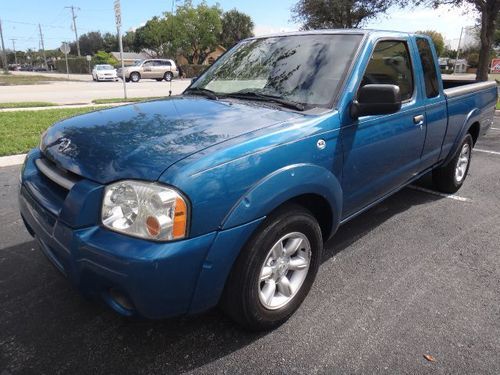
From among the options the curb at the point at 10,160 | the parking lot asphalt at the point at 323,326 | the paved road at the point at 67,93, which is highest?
the paved road at the point at 67,93

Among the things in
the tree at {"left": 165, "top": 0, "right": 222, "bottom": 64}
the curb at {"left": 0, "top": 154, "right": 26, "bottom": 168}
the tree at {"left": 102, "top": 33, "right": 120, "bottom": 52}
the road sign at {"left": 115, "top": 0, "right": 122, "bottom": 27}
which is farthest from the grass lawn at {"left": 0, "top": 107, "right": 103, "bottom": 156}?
the tree at {"left": 102, "top": 33, "right": 120, "bottom": 52}

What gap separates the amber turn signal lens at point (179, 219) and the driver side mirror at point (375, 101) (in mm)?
1438

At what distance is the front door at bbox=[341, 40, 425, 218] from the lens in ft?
9.41

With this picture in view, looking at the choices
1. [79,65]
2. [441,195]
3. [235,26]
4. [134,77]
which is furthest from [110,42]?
[441,195]

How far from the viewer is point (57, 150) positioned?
2436mm

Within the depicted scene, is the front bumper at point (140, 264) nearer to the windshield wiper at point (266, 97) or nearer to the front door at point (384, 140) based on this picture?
the windshield wiper at point (266, 97)

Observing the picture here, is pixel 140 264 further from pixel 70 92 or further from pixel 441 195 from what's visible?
pixel 70 92

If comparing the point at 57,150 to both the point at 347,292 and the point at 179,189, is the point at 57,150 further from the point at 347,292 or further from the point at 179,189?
the point at 347,292

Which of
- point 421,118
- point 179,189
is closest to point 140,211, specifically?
point 179,189

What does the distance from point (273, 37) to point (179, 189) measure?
2144 millimetres

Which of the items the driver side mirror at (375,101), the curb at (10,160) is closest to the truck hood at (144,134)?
the driver side mirror at (375,101)

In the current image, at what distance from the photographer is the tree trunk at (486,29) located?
12.3 meters

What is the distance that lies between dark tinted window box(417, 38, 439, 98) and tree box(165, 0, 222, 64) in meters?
54.8

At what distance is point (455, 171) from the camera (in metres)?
4.87
